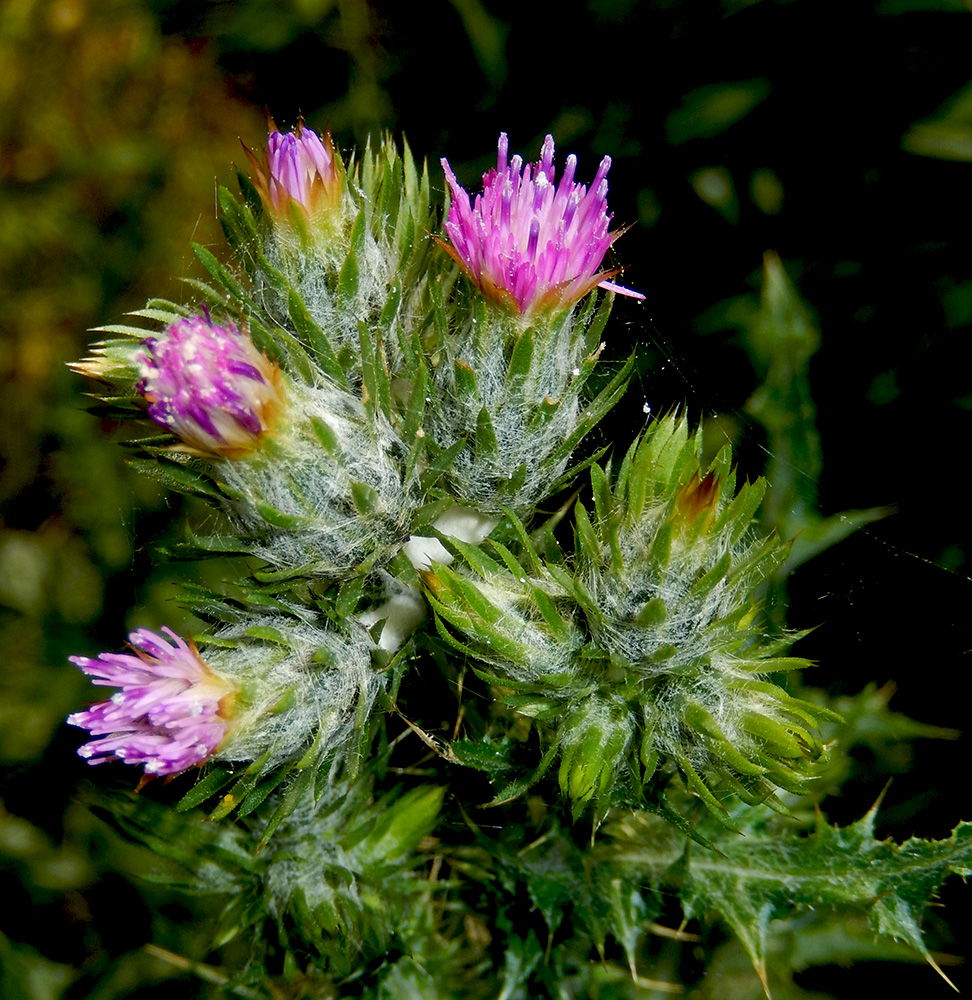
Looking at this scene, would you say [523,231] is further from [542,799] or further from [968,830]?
[968,830]

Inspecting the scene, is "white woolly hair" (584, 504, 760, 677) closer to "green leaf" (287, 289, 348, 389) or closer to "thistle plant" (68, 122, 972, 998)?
"thistle plant" (68, 122, 972, 998)

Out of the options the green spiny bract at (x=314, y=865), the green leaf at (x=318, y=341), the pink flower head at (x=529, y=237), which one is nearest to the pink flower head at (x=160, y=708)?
the green spiny bract at (x=314, y=865)

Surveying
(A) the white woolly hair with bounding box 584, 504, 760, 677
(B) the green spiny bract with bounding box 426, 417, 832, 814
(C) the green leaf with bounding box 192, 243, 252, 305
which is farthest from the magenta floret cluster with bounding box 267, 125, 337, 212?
(A) the white woolly hair with bounding box 584, 504, 760, 677

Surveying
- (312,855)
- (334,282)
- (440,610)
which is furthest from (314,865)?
(334,282)

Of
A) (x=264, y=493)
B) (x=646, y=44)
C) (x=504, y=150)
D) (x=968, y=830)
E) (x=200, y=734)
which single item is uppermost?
(x=646, y=44)

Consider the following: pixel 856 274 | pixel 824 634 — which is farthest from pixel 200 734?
pixel 856 274

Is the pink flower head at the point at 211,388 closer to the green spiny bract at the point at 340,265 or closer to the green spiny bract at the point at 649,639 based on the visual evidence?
the green spiny bract at the point at 340,265
